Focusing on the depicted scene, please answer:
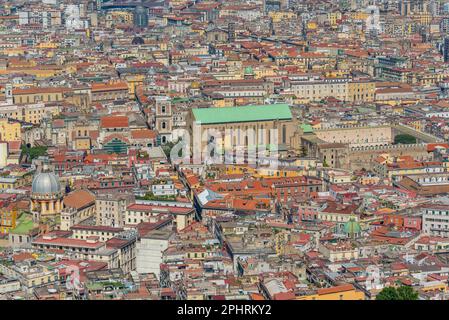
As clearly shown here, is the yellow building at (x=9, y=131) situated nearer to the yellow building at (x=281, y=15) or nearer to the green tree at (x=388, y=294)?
the green tree at (x=388, y=294)

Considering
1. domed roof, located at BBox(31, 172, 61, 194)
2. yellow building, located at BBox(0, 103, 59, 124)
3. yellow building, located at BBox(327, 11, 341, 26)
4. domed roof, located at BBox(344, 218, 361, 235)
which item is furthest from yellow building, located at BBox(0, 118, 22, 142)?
yellow building, located at BBox(327, 11, 341, 26)

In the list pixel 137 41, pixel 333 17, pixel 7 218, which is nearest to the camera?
pixel 7 218

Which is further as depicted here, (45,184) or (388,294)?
(45,184)

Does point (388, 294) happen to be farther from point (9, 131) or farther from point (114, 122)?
point (9, 131)

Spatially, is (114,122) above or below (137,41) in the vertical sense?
below

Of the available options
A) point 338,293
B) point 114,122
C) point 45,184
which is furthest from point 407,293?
point 114,122

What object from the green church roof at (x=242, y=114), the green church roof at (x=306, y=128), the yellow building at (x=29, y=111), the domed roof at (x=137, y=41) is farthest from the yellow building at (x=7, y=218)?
the domed roof at (x=137, y=41)

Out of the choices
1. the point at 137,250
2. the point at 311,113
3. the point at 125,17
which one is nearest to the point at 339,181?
the point at 137,250


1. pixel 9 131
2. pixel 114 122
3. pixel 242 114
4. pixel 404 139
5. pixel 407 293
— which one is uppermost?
pixel 242 114

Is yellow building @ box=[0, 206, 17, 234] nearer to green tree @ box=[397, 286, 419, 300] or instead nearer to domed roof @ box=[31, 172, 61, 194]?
domed roof @ box=[31, 172, 61, 194]
